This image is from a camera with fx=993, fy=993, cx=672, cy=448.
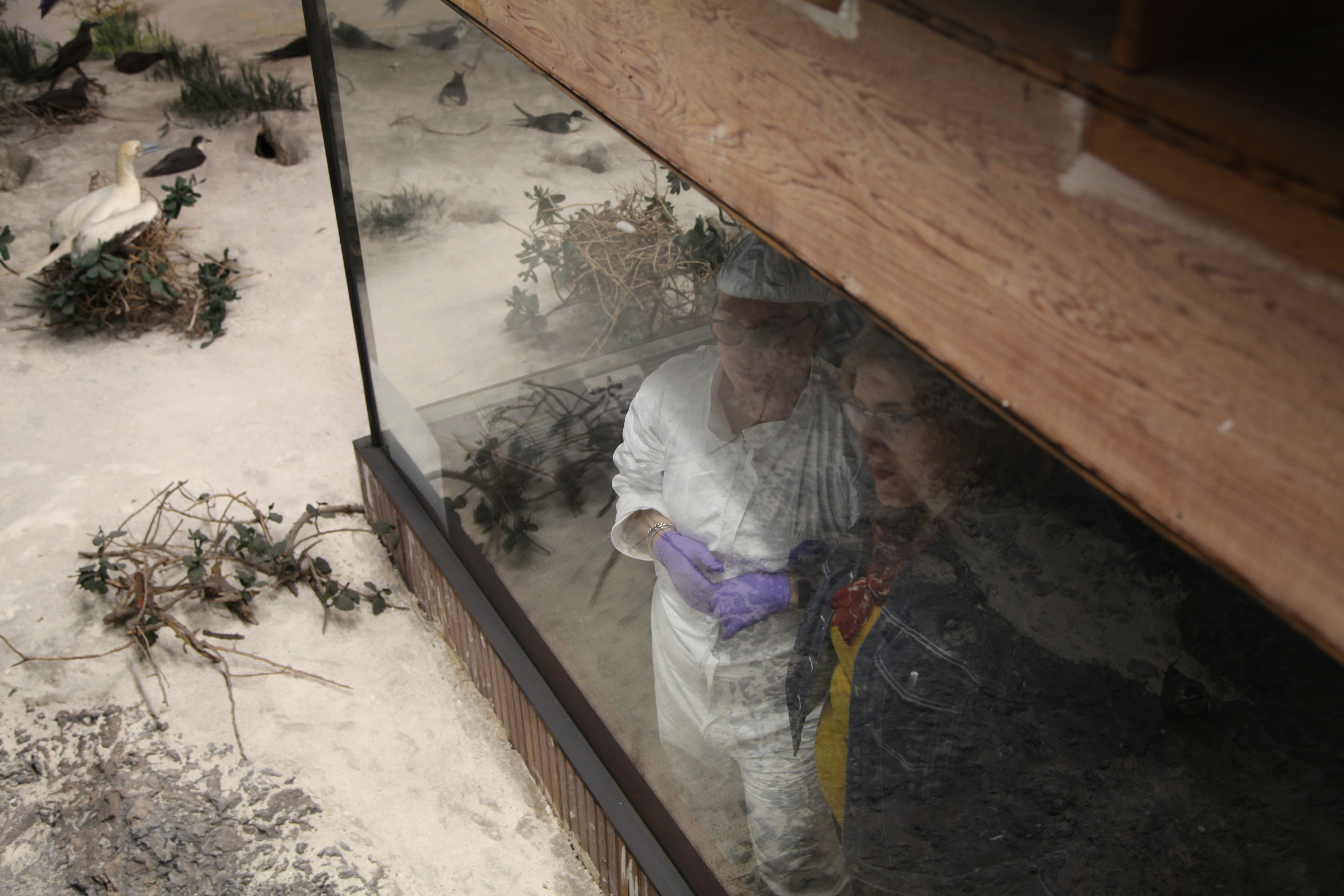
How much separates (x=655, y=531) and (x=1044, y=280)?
993mm

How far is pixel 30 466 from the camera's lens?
363cm

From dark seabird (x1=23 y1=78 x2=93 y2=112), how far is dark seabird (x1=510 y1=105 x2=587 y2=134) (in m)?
5.45

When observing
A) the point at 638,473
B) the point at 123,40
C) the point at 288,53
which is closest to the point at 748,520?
the point at 638,473

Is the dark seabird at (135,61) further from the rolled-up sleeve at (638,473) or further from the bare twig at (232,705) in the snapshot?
the rolled-up sleeve at (638,473)

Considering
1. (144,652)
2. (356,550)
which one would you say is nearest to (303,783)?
(144,652)

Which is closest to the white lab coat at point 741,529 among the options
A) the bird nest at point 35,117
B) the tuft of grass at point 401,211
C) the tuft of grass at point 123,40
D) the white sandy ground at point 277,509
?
the tuft of grass at point 401,211

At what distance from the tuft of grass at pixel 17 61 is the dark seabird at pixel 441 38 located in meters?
5.68

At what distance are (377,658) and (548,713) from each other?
36.3 inches

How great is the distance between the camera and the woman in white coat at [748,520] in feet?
3.74

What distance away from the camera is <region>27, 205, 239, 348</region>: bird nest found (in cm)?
425

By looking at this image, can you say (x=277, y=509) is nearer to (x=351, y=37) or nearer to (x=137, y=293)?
(x=137, y=293)

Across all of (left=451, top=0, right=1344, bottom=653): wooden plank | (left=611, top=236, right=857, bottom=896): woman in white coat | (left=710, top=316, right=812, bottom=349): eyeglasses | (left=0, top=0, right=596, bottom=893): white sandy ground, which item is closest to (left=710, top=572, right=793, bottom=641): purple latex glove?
(left=611, top=236, right=857, bottom=896): woman in white coat

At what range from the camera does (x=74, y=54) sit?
6.15 metres

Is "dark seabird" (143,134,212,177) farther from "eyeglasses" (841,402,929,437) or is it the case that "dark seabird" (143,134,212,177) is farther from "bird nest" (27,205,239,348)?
"eyeglasses" (841,402,929,437)
